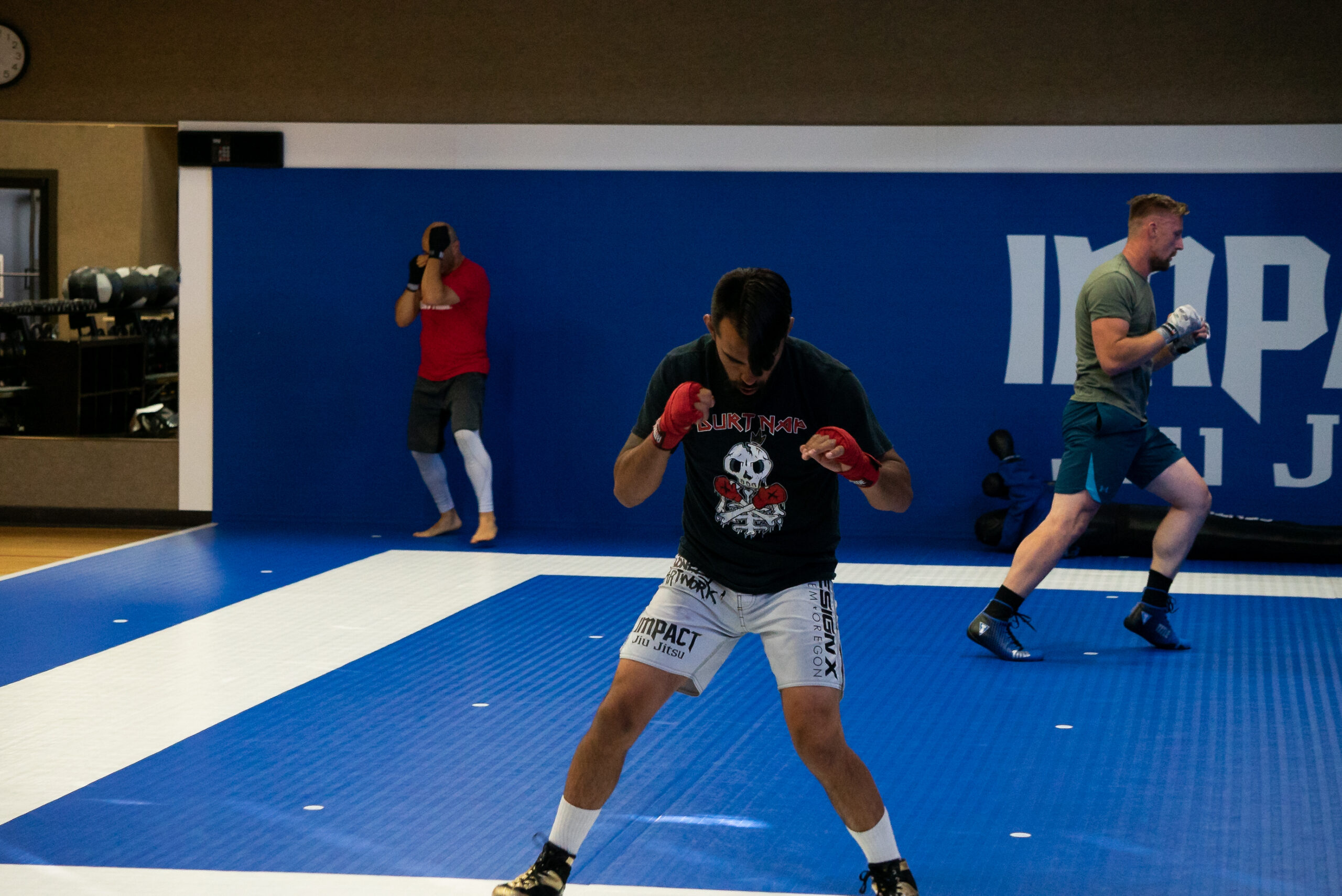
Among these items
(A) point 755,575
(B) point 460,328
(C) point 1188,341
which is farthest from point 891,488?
(B) point 460,328

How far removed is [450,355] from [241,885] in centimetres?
471

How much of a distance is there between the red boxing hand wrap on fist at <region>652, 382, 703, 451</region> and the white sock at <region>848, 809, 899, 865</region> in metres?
0.78

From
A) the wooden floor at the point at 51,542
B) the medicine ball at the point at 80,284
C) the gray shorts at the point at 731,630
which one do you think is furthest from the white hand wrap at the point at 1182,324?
the medicine ball at the point at 80,284

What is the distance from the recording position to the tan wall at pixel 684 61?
720cm

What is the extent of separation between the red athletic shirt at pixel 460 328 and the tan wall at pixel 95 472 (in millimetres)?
1823

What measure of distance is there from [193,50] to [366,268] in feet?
5.10

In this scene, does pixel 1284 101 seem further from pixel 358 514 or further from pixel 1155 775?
pixel 358 514

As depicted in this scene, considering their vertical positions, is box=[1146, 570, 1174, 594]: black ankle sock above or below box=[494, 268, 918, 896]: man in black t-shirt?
below

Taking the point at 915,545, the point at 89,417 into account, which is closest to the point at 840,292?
the point at 915,545

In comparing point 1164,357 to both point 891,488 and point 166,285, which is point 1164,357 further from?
point 166,285

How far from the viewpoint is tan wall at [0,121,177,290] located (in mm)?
8289

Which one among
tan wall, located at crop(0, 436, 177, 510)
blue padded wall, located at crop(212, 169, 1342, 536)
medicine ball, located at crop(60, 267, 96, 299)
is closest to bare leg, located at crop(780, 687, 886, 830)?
blue padded wall, located at crop(212, 169, 1342, 536)

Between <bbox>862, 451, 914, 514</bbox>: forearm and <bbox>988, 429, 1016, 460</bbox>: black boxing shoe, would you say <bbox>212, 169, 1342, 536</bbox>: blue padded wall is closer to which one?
<bbox>988, 429, 1016, 460</bbox>: black boxing shoe

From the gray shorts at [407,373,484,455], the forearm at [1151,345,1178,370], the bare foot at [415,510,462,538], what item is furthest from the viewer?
the bare foot at [415,510,462,538]
